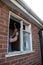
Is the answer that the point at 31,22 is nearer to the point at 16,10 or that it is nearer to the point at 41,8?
the point at 41,8

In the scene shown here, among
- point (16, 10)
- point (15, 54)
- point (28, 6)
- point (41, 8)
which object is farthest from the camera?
point (41, 8)

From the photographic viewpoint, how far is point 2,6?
130 inches

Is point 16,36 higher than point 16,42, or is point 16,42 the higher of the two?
point 16,36

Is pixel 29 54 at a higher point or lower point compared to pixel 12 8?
lower

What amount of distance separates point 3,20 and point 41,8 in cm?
244

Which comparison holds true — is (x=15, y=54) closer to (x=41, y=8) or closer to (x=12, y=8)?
(x=12, y=8)

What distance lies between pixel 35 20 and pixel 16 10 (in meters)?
1.95

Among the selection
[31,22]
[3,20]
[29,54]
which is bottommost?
[29,54]

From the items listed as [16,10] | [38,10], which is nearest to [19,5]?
[16,10]

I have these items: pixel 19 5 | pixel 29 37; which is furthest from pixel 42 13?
pixel 19 5

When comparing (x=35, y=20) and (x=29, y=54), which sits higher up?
(x=35, y=20)

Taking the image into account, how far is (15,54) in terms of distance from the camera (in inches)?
146

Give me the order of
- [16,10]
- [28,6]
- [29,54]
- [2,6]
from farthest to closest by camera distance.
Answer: [29,54] < [28,6] < [16,10] < [2,6]

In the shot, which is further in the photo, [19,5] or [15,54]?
[19,5]
